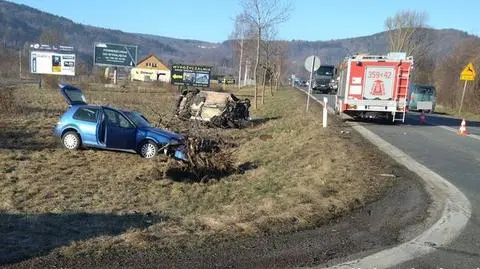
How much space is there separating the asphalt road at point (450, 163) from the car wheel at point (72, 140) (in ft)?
30.4

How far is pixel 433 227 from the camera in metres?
7.01

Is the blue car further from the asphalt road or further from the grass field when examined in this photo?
the asphalt road

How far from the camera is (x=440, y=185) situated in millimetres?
10117

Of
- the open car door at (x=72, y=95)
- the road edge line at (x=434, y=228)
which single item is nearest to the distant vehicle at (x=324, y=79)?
the open car door at (x=72, y=95)

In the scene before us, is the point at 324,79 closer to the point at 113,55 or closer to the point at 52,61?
the point at 113,55

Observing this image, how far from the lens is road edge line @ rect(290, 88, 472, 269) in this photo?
566 centimetres

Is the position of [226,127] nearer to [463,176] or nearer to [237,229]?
[463,176]

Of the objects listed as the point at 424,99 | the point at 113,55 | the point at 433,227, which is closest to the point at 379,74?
the point at 433,227

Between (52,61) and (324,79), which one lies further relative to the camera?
(324,79)

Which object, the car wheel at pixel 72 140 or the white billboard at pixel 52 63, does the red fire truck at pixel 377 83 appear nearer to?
the car wheel at pixel 72 140

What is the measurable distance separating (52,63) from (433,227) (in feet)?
179

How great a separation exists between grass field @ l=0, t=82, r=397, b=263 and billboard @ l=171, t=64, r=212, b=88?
3645 centimetres

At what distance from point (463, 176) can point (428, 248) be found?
5841 millimetres

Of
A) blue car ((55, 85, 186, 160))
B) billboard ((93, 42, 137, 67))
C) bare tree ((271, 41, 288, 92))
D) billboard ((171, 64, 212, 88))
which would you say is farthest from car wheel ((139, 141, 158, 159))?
billboard ((93, 42, 137, 67))
